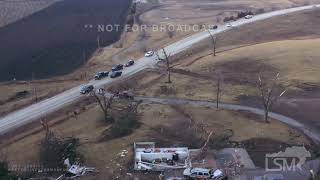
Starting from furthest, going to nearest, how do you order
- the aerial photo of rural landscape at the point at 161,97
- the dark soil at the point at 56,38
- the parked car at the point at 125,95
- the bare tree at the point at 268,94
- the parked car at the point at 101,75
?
the dark soil at the point at 56,38 < the parked car at the point at 101,75 < the parked car at the point at 125,95 < the bare tree at the point at 268,94 < the aerial photo of rural landscape at the point at 161,97

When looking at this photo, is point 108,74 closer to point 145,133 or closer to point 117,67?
point 117,67

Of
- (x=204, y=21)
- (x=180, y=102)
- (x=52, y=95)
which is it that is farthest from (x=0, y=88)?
(x=204, y=21)

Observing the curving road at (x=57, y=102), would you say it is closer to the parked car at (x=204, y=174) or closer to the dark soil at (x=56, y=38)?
the dark soil at (x=56, y=38)

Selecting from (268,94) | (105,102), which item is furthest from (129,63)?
(268,94)

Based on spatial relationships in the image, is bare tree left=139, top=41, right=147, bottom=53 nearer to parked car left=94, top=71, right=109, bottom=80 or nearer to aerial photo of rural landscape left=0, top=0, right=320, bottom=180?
aerial photo of rural landscape left=0, top=0, right=320, bottom=180

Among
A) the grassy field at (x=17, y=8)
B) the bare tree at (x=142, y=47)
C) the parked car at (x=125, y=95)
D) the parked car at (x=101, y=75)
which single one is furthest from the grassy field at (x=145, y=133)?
the grassy field at (x=17, y=8)

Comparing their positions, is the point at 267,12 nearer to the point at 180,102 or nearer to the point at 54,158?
the point at 180,102

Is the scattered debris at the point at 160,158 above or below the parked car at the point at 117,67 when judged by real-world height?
below
